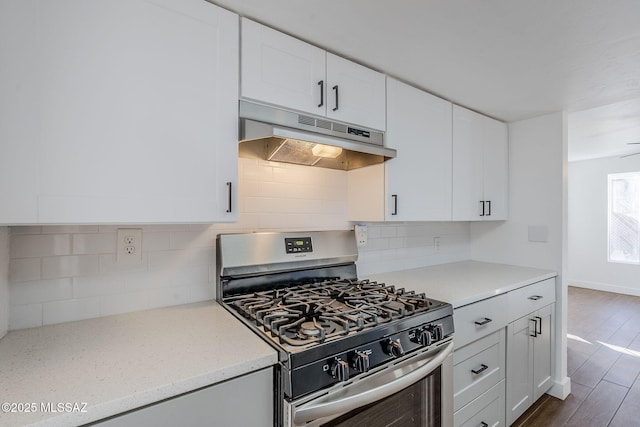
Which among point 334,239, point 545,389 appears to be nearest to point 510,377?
point 545,389

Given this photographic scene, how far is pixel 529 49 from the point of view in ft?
5.04

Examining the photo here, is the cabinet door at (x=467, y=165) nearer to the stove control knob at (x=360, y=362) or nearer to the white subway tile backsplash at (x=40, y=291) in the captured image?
the stove control knob at (x=360, y=362)

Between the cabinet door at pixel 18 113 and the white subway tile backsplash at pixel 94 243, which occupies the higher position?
the cabinet door at pixel 18 113

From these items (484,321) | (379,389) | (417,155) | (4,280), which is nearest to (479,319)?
(484,321)

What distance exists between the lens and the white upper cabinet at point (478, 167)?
2217mm

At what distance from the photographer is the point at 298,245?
1688mm

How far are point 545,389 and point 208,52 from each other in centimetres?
295

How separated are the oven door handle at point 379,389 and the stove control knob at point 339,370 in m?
0.08

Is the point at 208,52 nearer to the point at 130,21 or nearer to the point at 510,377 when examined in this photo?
the point at 130,21

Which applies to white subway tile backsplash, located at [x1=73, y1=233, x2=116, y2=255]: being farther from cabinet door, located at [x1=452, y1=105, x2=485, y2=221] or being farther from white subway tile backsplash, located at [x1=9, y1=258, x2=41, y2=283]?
cabinet door, located at [x1=452, y1=105, x2=485, y2=221]

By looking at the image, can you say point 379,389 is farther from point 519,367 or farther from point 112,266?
point 519,367

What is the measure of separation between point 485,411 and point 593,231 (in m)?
5.18

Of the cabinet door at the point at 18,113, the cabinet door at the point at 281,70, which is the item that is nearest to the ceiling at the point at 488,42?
the cabinet door at the point at 281,70

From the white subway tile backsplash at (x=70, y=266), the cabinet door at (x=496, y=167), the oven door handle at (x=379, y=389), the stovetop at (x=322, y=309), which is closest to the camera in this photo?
the oven door handle at (x=379, y=389)
